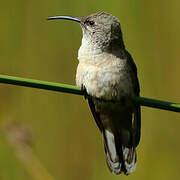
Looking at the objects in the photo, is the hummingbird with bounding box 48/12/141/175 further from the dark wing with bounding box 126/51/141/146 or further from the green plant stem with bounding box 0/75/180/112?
the green plant stem with bounding box 0/75/180/112

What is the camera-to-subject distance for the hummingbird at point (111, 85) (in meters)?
3.23

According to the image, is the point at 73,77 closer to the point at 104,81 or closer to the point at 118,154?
the point at 118,154

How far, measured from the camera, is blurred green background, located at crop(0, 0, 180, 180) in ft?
13.4

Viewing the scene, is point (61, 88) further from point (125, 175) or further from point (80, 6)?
point (80, 6)

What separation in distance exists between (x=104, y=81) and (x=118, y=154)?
886mm

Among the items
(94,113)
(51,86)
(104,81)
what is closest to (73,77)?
(94,113)

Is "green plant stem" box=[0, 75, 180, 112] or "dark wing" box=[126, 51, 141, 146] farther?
"dark wing" box=[126, 51, 141, 146]

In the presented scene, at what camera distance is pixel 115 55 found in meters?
3.35

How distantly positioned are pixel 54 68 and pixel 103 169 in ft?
3.27

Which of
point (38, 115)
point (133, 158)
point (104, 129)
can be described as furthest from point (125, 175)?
point (38, 115)

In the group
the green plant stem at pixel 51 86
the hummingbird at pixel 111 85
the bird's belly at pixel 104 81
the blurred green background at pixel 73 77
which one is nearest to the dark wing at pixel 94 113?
the hummingbird at pixel 111 85

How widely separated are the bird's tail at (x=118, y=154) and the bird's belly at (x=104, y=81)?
663mm

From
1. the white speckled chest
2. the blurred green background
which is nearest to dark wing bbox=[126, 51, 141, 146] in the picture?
the white speckled chest

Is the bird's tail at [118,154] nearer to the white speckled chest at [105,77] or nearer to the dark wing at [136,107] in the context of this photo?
the dark wing at [136,107]
